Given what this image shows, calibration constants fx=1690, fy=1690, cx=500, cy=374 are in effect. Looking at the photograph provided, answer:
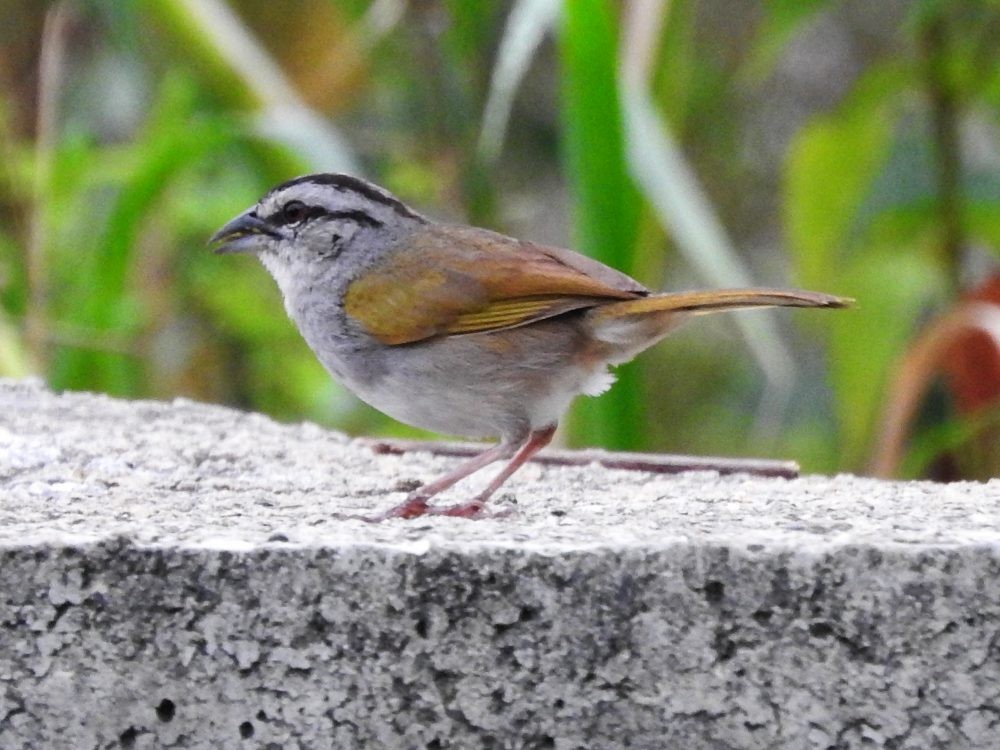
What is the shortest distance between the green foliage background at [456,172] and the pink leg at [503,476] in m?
0.91

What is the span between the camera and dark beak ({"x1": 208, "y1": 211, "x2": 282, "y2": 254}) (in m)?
3.96

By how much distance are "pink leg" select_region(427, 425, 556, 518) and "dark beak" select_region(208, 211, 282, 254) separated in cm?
84

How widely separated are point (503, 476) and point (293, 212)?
97cm

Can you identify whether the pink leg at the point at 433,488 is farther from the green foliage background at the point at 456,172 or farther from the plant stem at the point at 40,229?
the plant stem at the point at 40,229

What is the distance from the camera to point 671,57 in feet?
17.6

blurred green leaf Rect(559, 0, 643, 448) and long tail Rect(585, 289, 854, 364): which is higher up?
blurred green leaf Rect(559, 0, 643, 448)

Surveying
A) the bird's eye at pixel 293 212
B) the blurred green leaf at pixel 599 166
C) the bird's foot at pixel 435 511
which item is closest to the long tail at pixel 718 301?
the bird's foot at pixel 435 511

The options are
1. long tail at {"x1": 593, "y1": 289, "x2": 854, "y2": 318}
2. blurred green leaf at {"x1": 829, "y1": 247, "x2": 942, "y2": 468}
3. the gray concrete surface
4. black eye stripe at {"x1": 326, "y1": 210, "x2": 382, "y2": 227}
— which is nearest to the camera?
the gray concrete surface

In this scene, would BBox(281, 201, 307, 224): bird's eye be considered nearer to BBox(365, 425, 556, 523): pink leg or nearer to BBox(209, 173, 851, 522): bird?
BBox(209, 173, 851, 522): bird

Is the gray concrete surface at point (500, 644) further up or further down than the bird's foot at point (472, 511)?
further down

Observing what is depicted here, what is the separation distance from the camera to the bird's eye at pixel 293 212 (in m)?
Result: 3.95

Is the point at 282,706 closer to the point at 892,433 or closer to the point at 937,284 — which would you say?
the point at 892,433

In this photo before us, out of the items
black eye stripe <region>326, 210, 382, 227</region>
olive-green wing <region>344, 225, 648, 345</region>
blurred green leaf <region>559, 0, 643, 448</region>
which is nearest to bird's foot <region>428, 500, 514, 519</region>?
olive-green wing <region>344, 225, 648, 345</region>

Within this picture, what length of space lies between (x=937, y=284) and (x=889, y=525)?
3.95m
